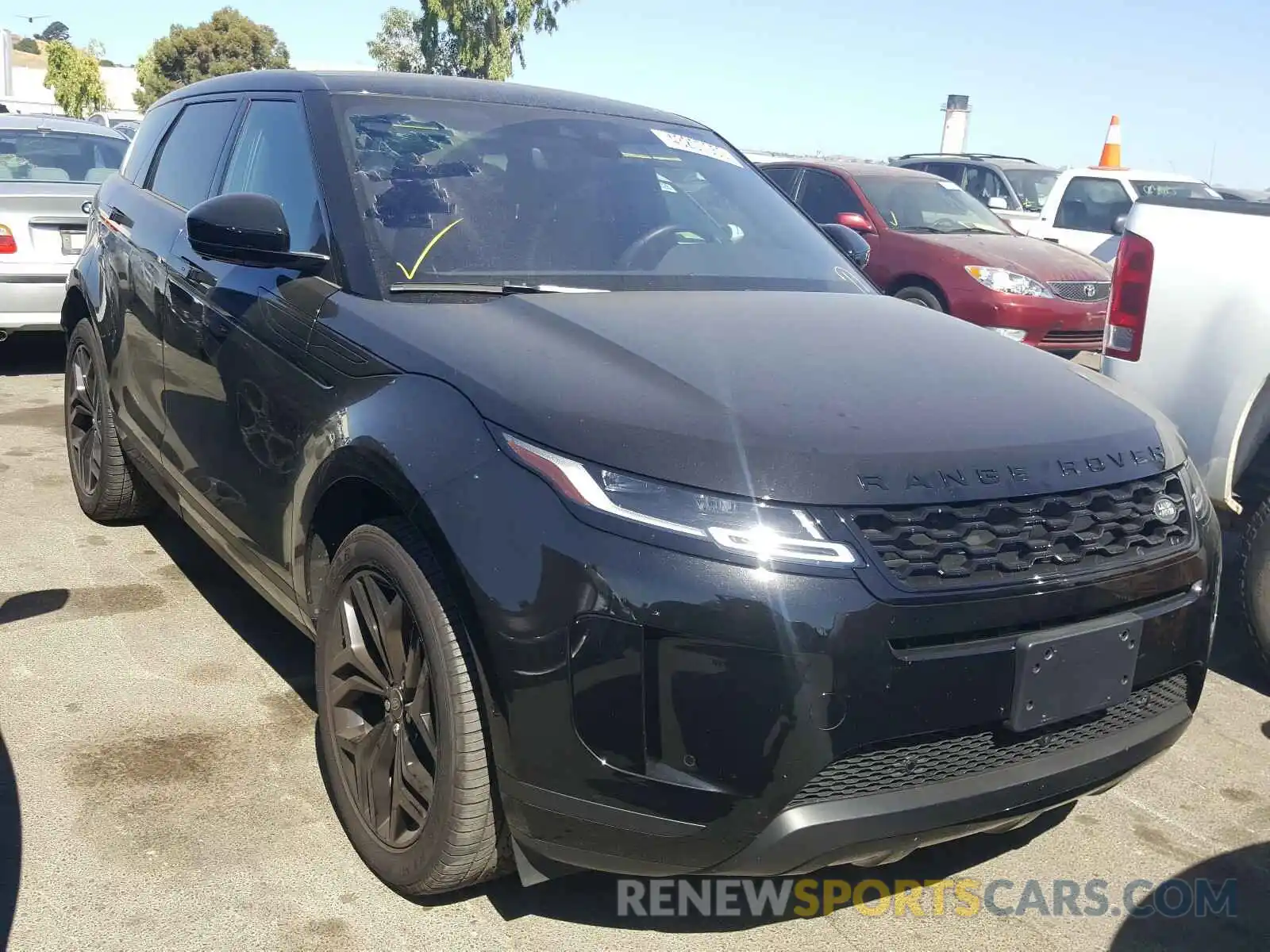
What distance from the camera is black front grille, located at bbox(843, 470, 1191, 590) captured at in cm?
213

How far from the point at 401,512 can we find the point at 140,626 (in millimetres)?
1983

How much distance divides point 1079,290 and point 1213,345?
522 centimetres

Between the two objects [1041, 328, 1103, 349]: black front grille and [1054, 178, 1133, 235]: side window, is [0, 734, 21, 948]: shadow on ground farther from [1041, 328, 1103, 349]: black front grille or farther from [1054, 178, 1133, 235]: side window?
[1054, 178, 1133, 235]: side window

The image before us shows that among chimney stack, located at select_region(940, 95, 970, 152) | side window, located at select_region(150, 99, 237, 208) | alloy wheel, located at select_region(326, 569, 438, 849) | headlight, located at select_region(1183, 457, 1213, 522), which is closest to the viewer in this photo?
alloy wheel, located at select_region(326, 569, 438, 849)

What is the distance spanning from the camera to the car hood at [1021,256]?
8.96m

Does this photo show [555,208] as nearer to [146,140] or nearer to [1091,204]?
[146,140]

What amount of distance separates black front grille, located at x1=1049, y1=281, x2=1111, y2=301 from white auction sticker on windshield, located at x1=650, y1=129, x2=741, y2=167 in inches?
215

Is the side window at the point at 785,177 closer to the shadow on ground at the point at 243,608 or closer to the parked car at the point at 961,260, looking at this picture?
Result: the parked car at the point at 961,260

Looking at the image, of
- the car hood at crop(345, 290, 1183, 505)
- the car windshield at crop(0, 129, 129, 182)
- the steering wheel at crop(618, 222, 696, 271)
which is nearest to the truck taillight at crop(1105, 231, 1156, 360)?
the car hood at crop(345, 290, 1183, 505)

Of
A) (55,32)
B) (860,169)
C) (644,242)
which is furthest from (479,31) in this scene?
(55,32)

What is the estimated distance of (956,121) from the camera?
29.0m

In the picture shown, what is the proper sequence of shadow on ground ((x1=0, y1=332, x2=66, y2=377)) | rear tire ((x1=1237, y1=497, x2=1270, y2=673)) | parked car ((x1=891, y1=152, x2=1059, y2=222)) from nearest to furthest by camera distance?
rear tire ((x1=1237, y1=497, x2=1270, y2=673))
shadow on ground ((x1=0, y1=332, x2=66, y2=377))
parked car ((x1=891, y1=152, x2=1059, y2=222))

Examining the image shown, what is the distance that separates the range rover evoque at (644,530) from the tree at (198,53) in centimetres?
5771

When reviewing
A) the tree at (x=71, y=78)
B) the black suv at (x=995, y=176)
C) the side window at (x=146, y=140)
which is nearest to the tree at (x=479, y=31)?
the tree at (x=71, y=78)
